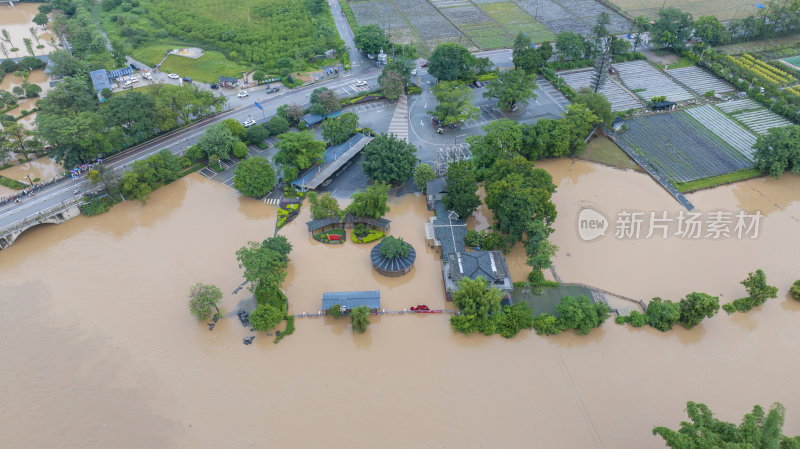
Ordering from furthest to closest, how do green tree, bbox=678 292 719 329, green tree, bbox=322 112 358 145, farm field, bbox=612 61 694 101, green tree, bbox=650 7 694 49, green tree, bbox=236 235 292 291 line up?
green tree, bbox=650 7 694 49, farm field, bbox=612 61 694 101, green tree, bbox=322 112 358 145, green tree, bbox=236 235 292 291, green tree, bbox=678 292 719 329

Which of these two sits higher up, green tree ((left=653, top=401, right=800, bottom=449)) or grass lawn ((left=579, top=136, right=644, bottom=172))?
green tree ((left=653, top=401, right=800, bottom=449))

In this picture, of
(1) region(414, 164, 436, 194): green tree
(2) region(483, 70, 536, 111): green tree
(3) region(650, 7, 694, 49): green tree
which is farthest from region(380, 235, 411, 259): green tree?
(3) region(650, 7, 694, 49): green tree

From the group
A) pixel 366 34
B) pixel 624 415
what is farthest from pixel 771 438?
pixel 366 34

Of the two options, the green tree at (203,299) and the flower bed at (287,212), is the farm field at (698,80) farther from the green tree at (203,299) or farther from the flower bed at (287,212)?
the green tree at (203,299)

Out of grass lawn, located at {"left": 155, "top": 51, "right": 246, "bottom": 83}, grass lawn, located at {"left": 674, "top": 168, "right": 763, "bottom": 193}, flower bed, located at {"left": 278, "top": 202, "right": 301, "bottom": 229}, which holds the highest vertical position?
grass lawn, located at {"left": 155, "top": 51, "right": 246, "bottom": 83}

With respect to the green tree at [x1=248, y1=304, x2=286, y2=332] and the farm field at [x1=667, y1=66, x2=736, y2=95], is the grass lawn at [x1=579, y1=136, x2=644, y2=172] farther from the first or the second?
the green tree at [x1=248, y1=304, x2=286, y2=332]

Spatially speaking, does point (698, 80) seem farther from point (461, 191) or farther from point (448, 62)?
point (461, 191)
